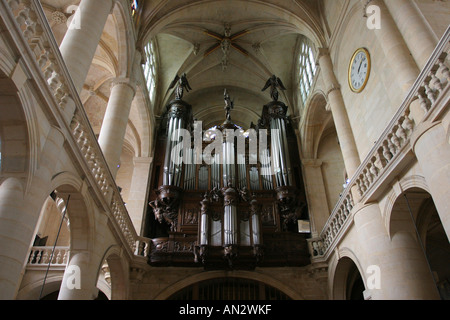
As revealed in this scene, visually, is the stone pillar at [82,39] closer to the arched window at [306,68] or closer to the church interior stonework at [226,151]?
the church interior stonework at [226,151]

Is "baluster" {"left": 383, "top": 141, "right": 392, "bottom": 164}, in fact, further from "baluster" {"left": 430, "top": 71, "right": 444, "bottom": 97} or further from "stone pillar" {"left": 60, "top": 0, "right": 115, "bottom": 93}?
"stone pillar" {"left": 60, "top": 0, "right": 115, "bottom": 93}

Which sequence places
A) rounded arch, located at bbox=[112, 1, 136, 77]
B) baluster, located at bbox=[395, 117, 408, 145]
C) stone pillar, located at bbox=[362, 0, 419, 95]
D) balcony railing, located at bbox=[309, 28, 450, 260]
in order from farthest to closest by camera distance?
rounded arch, located at bbox=[112, 1, 136, 77]
stone pillar, located at bbox=[362, 0, 419, 95]
baluster, located at bbox=[395, 117, 408, 145]
balcony railing, located at bbox=[309, 28, 450, 260]

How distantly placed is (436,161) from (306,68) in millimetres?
11213

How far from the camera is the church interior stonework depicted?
5.55m

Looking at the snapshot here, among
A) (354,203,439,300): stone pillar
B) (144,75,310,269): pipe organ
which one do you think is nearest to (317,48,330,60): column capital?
(144,75,310,269): pipe organ

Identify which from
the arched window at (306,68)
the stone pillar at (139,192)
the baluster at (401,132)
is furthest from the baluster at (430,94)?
the stone pillar at (139,192)

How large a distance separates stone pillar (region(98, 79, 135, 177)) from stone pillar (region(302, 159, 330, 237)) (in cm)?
779

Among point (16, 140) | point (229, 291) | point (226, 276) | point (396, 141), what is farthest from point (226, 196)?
point (16, 140)

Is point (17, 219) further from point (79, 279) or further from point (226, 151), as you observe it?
point (226, 151)

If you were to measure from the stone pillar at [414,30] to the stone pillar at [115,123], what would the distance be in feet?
24.5

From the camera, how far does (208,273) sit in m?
12.3
